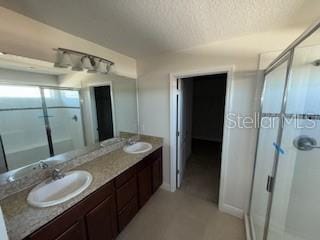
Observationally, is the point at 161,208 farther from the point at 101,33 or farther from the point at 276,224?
the point at 101,33

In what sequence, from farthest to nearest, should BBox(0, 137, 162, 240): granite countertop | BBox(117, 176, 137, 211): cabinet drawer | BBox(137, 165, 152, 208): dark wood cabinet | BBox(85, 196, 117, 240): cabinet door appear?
BBox(137, 165, 152, 208): dark wood cabinet, BBox(117, 176, 137, 211): cabinet drawer, BBox(85, 196, 117, 240): cabinet door, BBox(0, 137, 162, 240): granite countertop

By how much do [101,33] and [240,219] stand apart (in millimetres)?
2938

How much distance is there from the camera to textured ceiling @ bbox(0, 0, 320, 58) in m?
1.10

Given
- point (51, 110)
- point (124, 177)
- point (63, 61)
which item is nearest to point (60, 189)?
point (124, 177)

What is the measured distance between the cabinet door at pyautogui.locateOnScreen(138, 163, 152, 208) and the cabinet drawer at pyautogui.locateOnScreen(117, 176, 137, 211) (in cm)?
11

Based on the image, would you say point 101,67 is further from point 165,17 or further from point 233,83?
point 233,83

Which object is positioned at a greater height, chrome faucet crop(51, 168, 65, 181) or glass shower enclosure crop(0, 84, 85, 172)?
glass shower enclosure crop(0, 84, 85, 172)

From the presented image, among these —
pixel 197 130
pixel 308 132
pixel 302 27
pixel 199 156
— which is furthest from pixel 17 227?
pixel 197 130

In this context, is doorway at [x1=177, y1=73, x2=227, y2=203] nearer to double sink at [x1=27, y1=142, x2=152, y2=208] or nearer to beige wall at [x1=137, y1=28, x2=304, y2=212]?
beige wall at [x1=137, y1=28, x2=304, y2=212]

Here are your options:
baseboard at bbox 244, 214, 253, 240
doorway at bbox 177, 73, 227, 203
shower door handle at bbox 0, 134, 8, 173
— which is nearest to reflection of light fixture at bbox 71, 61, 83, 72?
shower door handle at bbox 0, 134, 8, 173

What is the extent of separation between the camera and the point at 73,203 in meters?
1.10

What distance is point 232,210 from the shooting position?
80.2 inches

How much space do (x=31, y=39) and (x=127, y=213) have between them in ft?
6.78

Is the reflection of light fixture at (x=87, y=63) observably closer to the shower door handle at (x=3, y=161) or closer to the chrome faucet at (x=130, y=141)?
the shower door handle at (x=3, y=161)
